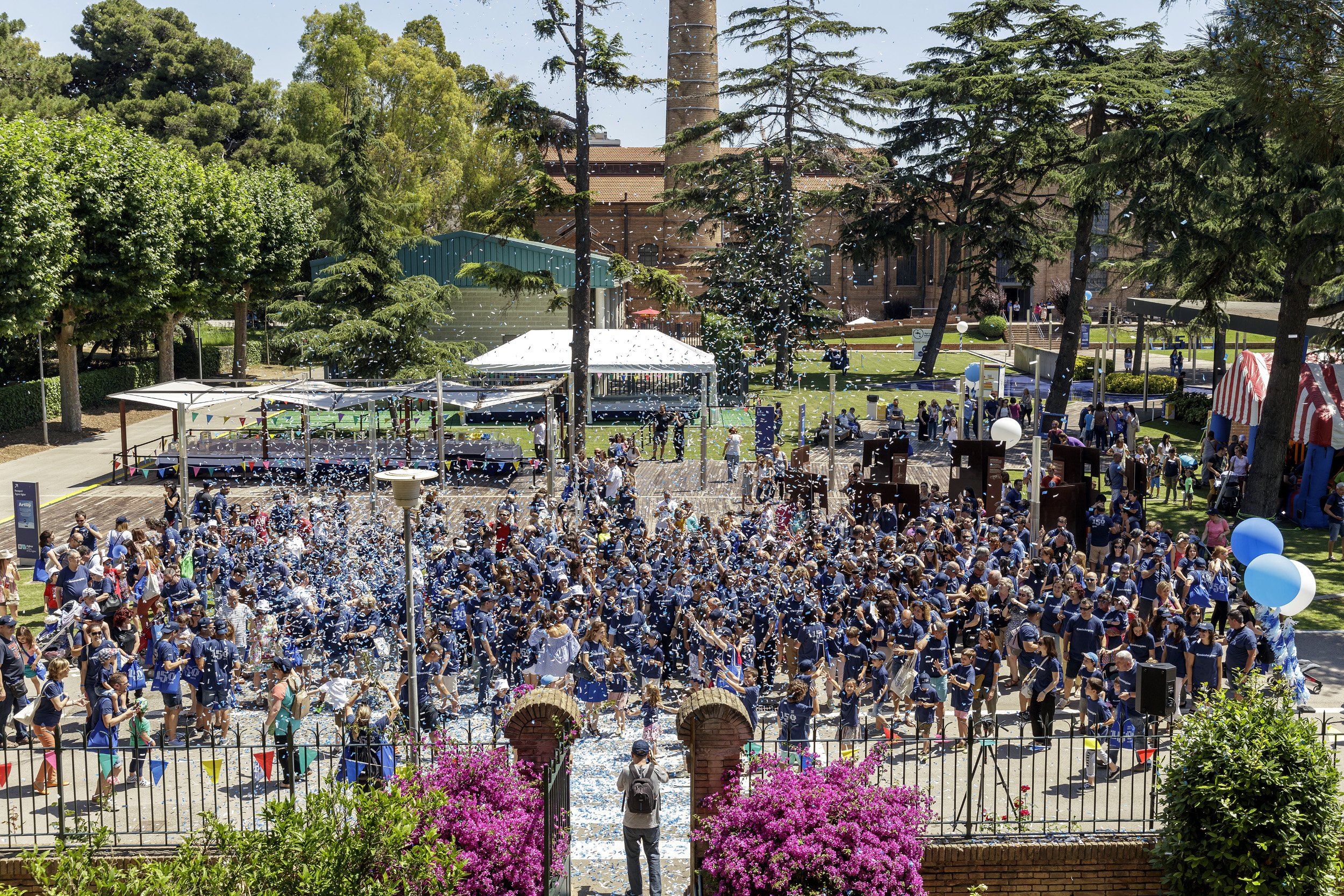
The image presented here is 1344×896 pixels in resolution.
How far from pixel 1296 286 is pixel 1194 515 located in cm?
472

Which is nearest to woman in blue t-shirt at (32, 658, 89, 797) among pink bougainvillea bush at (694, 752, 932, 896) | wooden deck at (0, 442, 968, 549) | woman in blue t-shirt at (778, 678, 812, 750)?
pink bougainvillea bush at (694, 752, 932, 896)

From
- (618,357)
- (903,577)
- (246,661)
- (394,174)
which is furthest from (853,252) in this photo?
(246,661)

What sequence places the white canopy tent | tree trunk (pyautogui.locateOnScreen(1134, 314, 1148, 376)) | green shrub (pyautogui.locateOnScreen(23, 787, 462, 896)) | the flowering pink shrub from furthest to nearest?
tree trunk (pyautogui.locateOnScreen(1134, 314, 1148, 376))
the white canopy tent
the flowering pink shrub
green shrub (pyautogui.locateOnScreen(23, 787, 462, 896))

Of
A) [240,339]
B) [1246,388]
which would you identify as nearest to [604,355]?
[1246,388]

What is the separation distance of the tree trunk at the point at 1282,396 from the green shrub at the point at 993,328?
39.5 m

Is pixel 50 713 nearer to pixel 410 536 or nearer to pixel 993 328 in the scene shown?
pixel 410 536

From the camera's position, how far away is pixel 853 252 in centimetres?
4344

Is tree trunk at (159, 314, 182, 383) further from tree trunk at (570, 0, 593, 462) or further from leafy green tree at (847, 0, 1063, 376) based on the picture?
leafy green tree at (847, 0, 1063, 376)

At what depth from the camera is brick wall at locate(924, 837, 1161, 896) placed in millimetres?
9258

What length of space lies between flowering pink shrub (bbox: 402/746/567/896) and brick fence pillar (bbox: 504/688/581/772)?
0.43 m

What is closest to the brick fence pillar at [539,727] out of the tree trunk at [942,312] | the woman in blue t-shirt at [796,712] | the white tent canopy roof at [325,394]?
the woman in blue t-shirt at [796,712]

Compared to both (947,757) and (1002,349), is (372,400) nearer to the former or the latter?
(947,757)

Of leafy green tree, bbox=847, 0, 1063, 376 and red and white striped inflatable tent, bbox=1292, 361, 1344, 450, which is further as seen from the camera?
leafy green tree, bbox=847, 0, 1063, 376

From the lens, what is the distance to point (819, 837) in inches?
314
